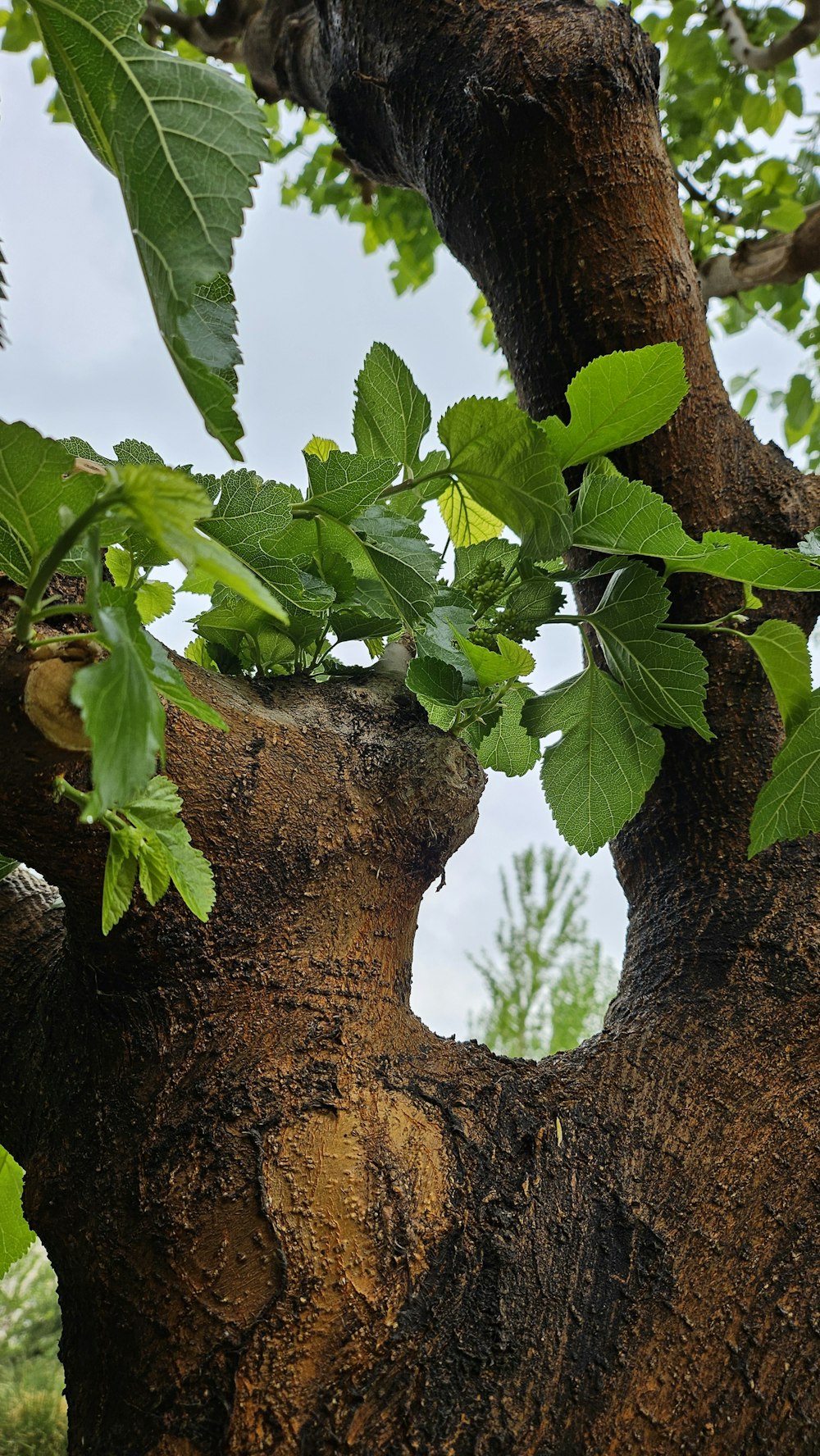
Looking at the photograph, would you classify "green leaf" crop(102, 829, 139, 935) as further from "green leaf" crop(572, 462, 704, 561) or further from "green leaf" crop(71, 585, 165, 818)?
"green leaf" crop(572, 462, 704, 561)

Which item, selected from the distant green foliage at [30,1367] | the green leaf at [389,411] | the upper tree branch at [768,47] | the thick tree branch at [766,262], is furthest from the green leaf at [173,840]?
the distant green foliage at [30,1367]

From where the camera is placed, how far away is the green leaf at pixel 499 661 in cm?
54

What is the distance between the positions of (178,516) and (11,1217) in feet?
1.98

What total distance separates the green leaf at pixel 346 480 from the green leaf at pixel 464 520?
0.17m

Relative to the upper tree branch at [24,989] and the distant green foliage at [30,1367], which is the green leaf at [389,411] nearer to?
the upper tree branch at [24,989]

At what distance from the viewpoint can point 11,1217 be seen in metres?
0.71

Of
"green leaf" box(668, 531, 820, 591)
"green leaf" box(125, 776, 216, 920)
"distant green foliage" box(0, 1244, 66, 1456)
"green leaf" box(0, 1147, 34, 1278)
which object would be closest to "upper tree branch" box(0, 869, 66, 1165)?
"green leaf" box(0, 1147, 34, 1278)

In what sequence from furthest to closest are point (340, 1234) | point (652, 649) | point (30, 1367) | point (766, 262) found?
point (30, 1367)
point (766, 262)
point (652, 649)
point (340, 1234)

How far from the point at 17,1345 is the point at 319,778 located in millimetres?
2437

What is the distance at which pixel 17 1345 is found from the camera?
2.41m

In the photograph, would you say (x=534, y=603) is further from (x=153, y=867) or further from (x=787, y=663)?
(x=153, y=867)

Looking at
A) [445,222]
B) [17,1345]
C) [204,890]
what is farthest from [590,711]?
[17,1345]

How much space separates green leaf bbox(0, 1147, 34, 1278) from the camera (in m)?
0.70

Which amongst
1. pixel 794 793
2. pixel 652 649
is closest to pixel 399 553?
pixel 652 649
